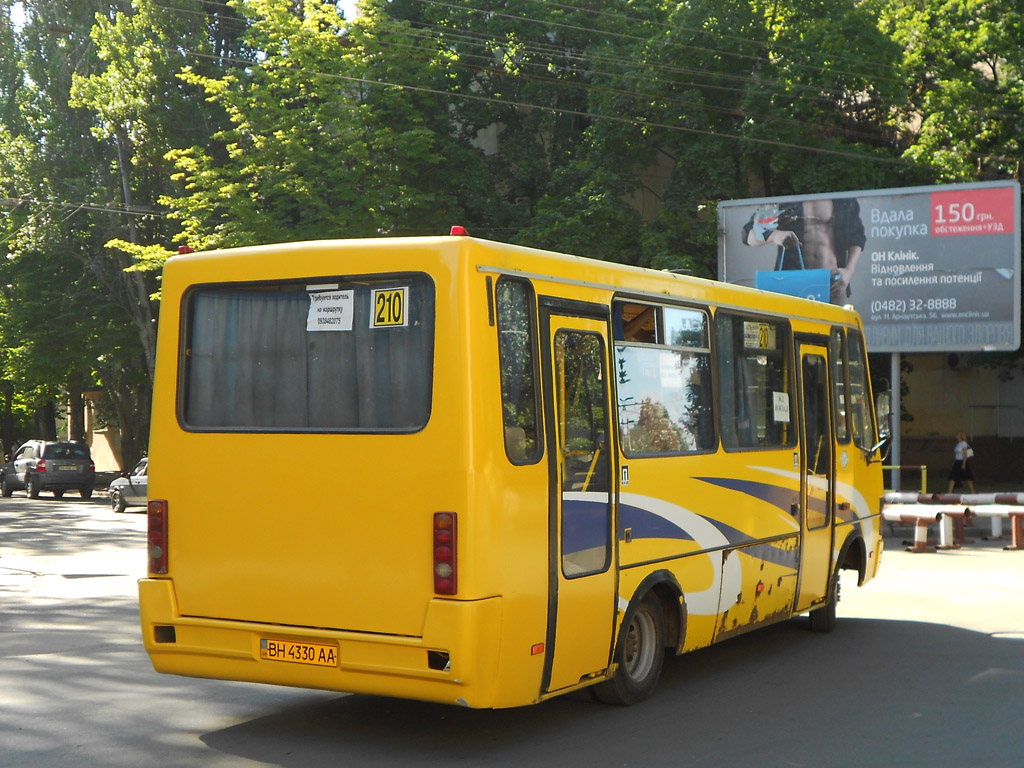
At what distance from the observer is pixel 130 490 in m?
30.0

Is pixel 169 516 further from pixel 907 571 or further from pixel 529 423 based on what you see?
pixel 907 571

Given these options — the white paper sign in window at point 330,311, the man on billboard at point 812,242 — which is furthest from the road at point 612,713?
the man on billboard at point 812,242

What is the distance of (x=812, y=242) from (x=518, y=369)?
64.9ft

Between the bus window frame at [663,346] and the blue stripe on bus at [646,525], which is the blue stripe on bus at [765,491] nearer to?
the bus window frame at [663,346]

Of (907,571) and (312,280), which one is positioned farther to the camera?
(907,571)

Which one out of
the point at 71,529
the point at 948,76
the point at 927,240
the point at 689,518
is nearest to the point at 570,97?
the point at 948,76

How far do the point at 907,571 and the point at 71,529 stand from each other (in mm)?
15949

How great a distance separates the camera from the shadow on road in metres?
6.77

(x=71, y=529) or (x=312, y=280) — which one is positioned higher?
(x=312, y=280)

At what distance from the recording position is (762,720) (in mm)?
7680

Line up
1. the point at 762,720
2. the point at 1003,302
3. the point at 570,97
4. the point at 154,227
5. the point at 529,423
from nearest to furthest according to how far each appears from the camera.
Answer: the point at 529,423 < the point at 762,720 < the point at 1003,302 < the point at 570,97 < the point at 154,227

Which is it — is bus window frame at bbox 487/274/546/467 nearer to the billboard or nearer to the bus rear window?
the bus rear window

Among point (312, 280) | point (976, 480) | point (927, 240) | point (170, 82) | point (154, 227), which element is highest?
point (170, 82)

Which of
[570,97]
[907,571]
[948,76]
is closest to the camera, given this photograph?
[907,571]
